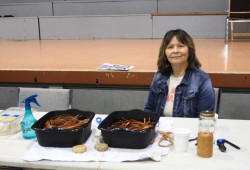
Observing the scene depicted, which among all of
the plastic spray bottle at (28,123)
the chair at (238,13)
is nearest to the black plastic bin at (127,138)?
the plastic spray bottle at (28,123)

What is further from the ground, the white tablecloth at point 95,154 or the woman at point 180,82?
the woman at point 180,82

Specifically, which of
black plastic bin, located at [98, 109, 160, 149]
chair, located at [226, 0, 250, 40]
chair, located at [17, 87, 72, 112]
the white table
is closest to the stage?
chair, located at [17, 87, 72, 112]

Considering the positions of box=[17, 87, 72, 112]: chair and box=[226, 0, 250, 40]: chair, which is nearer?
box=[17, 87, 72, 112]: chair

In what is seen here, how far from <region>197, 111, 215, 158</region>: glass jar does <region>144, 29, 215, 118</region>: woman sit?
0.60 meters

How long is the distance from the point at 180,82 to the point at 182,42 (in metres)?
0.23

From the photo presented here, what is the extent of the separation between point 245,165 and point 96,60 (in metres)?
2.67

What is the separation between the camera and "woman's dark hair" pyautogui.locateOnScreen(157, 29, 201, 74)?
6.14 feet

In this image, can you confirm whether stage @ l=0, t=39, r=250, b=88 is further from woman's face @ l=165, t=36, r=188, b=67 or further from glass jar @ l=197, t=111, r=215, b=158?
glass jar @ l=197, t=111, r=215, b=158

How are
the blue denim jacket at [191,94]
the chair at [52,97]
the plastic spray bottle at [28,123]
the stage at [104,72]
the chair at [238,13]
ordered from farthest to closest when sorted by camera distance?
the chair at [238,13]
the stage at [104,72]
the chair at [52,97]
the blue denim jacket at [191,94]
the plastic spray bottle at [28,123]

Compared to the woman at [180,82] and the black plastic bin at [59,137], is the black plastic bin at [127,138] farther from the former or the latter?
the woman at [180,82]

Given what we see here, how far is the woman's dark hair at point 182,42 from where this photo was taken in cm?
187

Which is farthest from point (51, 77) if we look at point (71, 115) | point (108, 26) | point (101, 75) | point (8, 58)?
point (108, 26)

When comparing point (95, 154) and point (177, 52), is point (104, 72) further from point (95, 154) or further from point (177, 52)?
point (95, 154)

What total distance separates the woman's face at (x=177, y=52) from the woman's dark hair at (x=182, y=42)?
0.8 inches
